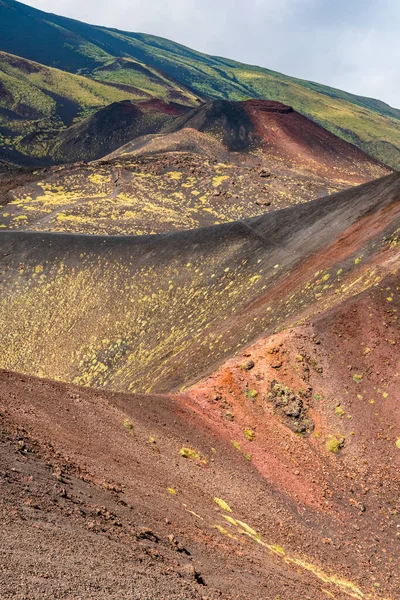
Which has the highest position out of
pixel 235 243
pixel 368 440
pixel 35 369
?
pixel 235 243

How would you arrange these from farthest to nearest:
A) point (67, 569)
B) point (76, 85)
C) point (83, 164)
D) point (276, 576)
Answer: point (76, 85) < point (83, 164) < point (276, 576) < point (67, 569)

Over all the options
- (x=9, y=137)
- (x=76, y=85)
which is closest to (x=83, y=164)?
(x=9, y=137)

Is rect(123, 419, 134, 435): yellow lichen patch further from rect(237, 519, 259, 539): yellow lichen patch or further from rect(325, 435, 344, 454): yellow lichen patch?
rect(325, 435, 344, 454): yellow lichen patch

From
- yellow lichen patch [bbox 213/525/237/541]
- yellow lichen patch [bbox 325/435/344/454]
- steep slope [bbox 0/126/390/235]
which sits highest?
steep slope [bbox 0/126/390/235]

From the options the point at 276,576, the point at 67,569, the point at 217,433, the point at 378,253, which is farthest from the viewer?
the point at 378,253

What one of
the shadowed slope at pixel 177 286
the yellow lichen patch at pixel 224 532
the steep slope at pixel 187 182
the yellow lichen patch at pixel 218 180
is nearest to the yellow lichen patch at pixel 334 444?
the shadowed slope at pixel 177 286

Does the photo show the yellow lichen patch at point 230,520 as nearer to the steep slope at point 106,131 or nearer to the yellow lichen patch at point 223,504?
the yellow lichen patch at point 223,504

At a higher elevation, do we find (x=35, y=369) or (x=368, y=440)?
(x=368, y=440)

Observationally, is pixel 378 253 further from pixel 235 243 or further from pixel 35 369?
pixel 35 369

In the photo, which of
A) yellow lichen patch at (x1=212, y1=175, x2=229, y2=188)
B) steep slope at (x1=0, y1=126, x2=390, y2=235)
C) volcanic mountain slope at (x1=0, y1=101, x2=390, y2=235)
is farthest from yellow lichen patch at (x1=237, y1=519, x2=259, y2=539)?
yellow lichen patch at (x1=212, y1=175, x2=229, y2=188)
